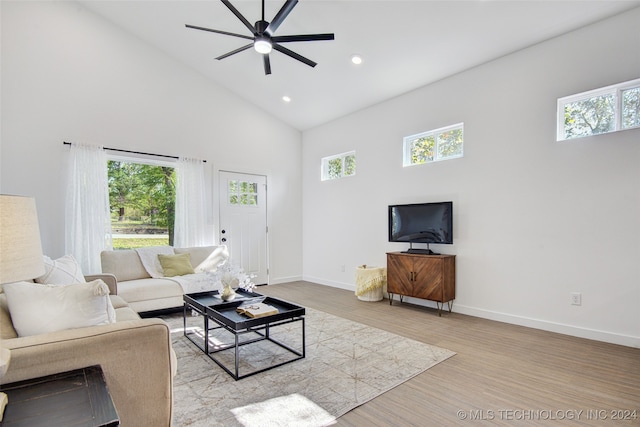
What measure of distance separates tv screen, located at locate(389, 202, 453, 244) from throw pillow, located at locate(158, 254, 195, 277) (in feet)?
9.83

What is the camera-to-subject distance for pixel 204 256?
15.9ft

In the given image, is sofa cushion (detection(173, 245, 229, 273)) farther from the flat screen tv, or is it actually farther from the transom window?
the flat screen tv

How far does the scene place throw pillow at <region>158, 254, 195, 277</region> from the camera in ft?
14.4

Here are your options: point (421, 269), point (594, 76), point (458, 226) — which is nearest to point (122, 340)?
point (421, 269)

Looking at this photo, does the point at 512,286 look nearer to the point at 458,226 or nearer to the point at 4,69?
the point at 458,226

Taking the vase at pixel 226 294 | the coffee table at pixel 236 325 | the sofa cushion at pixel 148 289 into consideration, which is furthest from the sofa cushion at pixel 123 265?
the vase at pixel 226 294

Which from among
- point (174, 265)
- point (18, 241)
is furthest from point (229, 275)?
point (18, 241)

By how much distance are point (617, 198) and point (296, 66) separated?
4.11 m

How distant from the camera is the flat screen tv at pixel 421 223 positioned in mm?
4211

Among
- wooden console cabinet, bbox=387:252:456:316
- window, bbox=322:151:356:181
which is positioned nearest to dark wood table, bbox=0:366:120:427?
wooden console cabinet, bbox=387:252:456:316

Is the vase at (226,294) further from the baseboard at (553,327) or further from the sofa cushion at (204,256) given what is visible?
the baseboard at (553,327)

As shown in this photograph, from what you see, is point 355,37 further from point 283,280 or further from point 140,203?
point 140,203

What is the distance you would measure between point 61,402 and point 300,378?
1668 millimetres

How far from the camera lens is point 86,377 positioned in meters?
1.29
